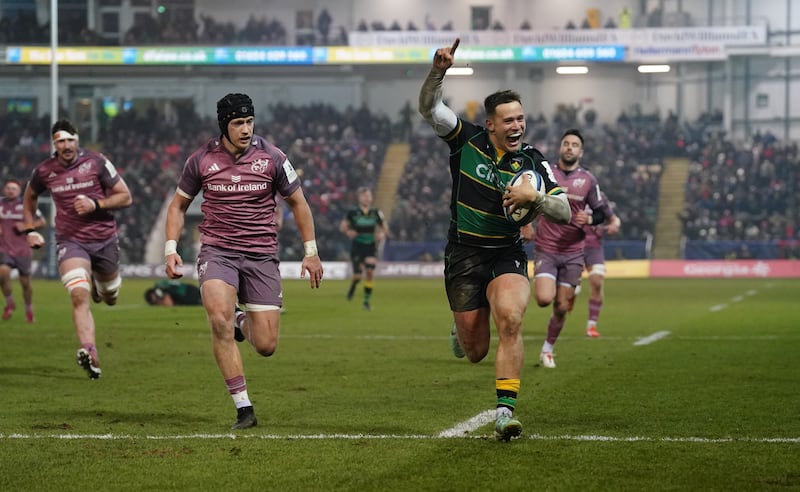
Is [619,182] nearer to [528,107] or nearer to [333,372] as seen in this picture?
[528,107]

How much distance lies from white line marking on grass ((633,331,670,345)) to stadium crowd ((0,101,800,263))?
26.3m

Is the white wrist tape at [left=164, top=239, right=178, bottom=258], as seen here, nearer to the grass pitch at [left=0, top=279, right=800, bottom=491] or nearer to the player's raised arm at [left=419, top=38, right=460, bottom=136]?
the grass pitch at [left=0, top=279, right=800, bottom=491]

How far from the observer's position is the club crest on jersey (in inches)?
367

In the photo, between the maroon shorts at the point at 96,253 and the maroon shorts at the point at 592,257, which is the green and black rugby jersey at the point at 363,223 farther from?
the maroon shorts at the point at 96,253

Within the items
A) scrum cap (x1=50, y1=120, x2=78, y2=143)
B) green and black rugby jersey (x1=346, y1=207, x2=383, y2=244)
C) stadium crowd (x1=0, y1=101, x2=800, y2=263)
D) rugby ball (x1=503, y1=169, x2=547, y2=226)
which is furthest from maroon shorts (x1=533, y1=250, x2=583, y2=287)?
stadium crowd (x1=0, y1=101, x2=800, y2=263)

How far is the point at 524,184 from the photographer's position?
8000 mm

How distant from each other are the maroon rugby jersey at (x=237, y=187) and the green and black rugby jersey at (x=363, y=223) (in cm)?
1779

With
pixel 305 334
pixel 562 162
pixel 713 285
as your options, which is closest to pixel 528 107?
pixel 713 285

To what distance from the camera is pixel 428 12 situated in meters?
59.6

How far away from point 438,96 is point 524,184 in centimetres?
90

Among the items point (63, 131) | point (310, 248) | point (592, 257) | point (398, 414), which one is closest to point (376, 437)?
point (398, 414)

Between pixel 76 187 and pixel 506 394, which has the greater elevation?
pixel 76 187

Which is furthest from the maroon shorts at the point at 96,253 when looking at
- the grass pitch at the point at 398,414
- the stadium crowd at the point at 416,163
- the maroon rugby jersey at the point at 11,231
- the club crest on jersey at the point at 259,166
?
the stadium crowd at the point at 416,163

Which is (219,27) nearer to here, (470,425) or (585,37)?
(585,37)
